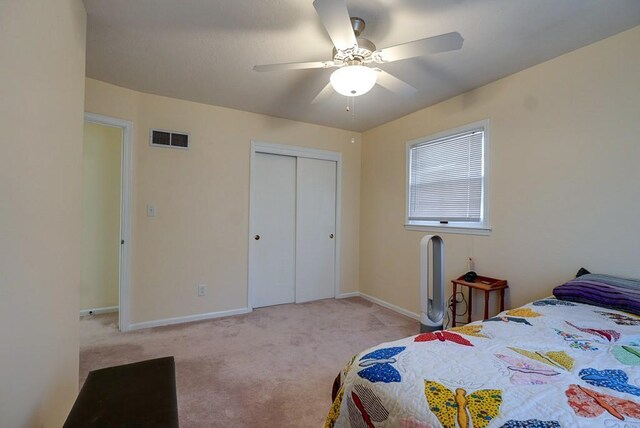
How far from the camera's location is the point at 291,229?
→ 3965 millimetres

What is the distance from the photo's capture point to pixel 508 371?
99cm

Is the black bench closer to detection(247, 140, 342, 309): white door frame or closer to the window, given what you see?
detection(247, 140, 342, 309): white door frame

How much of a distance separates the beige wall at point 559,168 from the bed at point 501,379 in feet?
2.75

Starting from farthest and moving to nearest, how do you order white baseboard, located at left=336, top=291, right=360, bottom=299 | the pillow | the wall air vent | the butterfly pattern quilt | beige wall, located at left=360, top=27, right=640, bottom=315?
white baseboard, located at left=336, top=291, right=360, bottom=299, the wall air vent, beige wall, located at left=360, top=27, right=640, bottom=315, the pillow, the butterfly pattern quilt

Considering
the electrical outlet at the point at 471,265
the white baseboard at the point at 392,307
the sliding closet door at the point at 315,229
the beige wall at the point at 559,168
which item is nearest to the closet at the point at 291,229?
the sliding closet door at the point at 315,229

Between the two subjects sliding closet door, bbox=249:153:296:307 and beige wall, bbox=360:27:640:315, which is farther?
sliding closet door, bbox=249:153:296:307

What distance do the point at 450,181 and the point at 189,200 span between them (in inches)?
112

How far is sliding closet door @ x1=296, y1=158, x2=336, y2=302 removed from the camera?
13.1 feet

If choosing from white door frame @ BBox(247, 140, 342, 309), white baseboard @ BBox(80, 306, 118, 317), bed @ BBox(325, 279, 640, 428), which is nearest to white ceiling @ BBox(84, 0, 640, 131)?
white door frame @ BBox(247, 140, 342, 309)

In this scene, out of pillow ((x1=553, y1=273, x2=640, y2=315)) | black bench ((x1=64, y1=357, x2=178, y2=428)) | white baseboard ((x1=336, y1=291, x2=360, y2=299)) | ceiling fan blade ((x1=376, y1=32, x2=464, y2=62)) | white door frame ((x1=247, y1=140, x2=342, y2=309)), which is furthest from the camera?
white baseboard ((x1=336, y1=291, x2=360, y2=299))

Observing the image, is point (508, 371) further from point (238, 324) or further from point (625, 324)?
point (238, 324)

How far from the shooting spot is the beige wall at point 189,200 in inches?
118

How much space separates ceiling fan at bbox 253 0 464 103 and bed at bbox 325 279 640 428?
4.75ft

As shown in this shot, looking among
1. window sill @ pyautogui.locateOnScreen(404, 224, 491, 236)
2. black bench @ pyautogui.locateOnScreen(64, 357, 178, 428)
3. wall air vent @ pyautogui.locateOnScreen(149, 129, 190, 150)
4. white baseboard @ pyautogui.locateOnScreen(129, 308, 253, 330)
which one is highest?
wall air vent @ pyautogui.locateOnScreen(149, 129, 190, 150)
